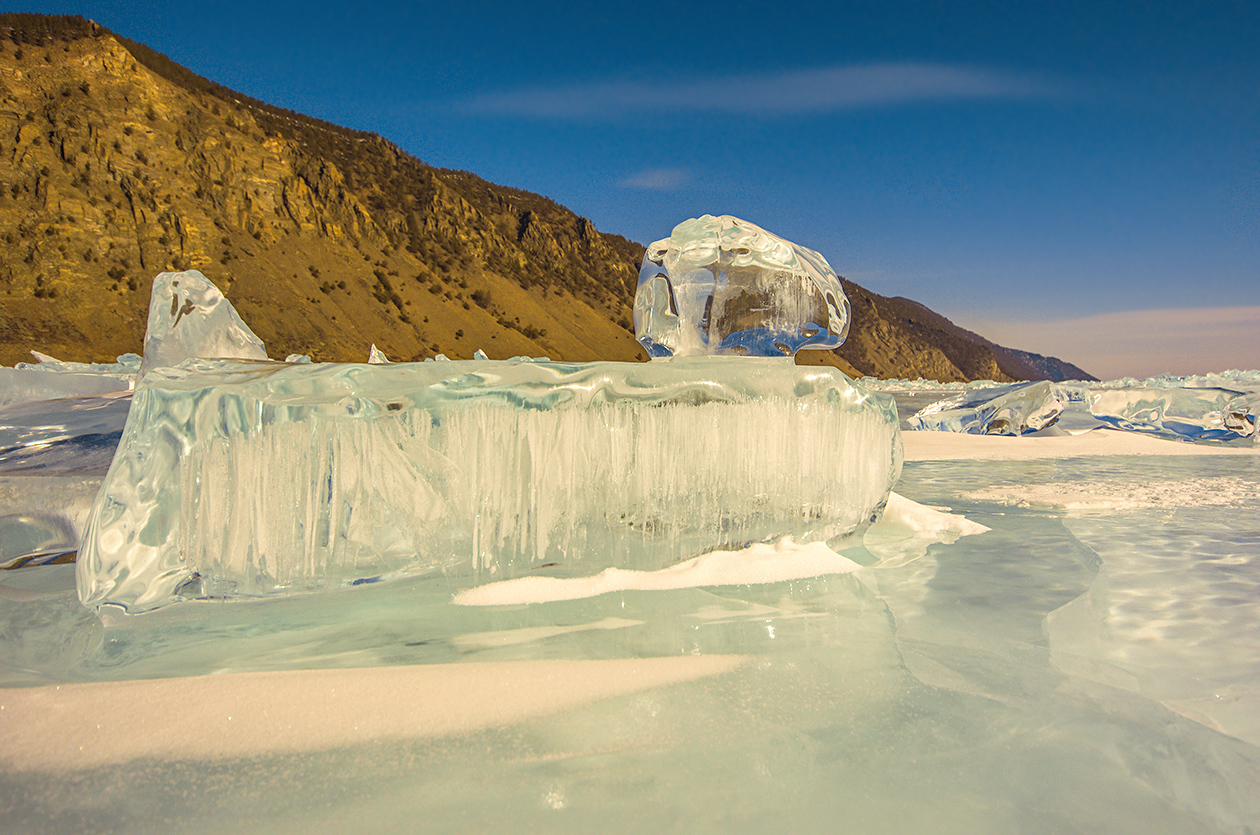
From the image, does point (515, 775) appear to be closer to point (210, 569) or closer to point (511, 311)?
point (210, 569)

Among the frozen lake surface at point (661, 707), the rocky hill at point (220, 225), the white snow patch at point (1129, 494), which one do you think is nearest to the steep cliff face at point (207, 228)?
the rocky hill at point (220, 225)

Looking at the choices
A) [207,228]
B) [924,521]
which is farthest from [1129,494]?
[207,228]

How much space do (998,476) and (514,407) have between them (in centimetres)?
375

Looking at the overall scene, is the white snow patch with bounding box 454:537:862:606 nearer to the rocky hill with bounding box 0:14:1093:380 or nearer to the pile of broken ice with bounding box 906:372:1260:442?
the pile of broken ice with bounding box 906:372:1260:442

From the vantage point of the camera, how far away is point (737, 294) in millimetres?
2662

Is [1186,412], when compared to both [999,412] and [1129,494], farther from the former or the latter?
[1129,494]

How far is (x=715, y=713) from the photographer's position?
121 cm

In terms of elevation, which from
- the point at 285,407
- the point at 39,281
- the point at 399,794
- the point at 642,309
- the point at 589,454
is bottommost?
the point at 399,794

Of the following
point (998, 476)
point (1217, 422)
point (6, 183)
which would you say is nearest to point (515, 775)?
point (998, 476)

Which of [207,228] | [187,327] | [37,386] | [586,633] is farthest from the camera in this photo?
[207,228]

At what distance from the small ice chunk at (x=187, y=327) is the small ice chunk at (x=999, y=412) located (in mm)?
8073

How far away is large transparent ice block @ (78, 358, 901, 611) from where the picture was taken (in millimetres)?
1698

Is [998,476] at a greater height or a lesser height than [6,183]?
lesser

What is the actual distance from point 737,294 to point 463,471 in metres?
1.36
